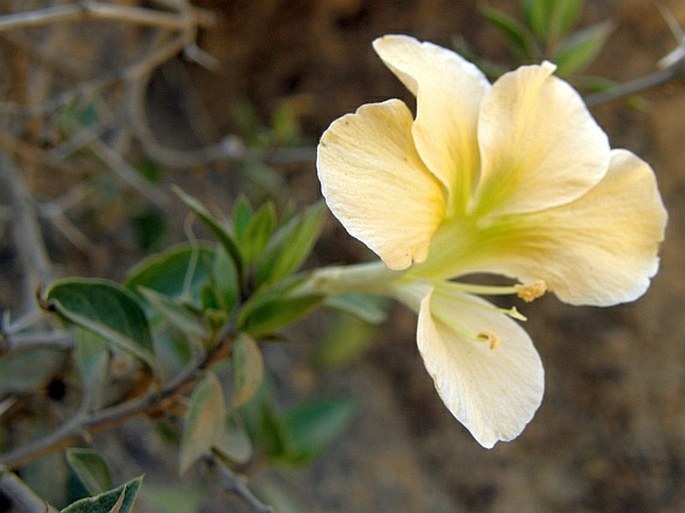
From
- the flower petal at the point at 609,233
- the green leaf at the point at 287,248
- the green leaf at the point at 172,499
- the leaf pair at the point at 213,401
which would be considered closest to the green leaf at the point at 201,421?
the leaf pair at the point at 213,401

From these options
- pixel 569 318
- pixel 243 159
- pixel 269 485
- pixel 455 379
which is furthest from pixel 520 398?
pixel 569 318

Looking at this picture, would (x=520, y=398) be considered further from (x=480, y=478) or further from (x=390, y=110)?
(x=480, y=478)

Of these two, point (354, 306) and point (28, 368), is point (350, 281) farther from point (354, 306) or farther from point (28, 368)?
point (28, 368)

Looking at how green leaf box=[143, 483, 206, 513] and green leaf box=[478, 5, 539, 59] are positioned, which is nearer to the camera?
green leaf box=[478, 5, 539, 59]

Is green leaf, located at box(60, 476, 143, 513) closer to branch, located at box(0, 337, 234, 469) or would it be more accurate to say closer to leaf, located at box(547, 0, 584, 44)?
branch, located at box(0, 337, 234, 469)

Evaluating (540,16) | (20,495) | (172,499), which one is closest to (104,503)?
(20,495)

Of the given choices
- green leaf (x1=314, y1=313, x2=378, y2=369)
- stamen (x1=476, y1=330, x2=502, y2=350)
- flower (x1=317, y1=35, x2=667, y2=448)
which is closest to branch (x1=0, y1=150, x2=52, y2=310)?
flower (x1=317, y1=35, x2=667, y2=448)

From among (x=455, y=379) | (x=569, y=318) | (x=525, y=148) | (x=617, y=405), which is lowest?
(x=617, y=405)
